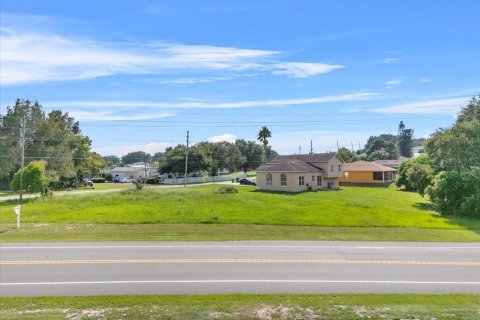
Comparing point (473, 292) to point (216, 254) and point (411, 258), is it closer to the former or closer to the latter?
point (411, 258)

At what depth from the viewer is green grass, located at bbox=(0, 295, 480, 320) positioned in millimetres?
10906

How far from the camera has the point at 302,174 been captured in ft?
191

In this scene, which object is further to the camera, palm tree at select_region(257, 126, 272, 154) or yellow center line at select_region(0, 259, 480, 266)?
palm tree at select_region(257, 126, 272, 154)

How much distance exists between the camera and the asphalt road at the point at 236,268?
528 inches

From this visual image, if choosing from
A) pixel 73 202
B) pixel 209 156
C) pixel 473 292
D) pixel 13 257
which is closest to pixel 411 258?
pixel 473 292

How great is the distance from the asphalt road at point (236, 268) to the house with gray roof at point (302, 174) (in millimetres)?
36477

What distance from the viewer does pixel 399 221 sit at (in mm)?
28797

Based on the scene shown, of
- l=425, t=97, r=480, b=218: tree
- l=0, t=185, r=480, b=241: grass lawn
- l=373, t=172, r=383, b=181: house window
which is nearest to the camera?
l=0, t=185, r=480, b=241: grass lawn

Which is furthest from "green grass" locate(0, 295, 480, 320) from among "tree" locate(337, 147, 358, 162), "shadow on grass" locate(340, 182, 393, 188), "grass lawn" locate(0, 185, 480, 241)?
"tree" locate(337, 147, 358, 162)

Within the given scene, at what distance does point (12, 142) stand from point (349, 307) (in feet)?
213

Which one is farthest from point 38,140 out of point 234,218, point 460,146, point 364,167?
point 460,146

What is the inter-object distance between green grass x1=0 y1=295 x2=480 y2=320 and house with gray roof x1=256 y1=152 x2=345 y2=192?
45145 millimetres

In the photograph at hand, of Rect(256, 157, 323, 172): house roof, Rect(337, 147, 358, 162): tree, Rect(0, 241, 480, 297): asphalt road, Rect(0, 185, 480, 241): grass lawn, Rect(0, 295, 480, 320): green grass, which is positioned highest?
Rect(337, 147, 358, 162): tree

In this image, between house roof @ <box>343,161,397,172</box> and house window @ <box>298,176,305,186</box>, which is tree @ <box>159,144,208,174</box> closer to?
house roof @ <box>343,161,397,172</box>
